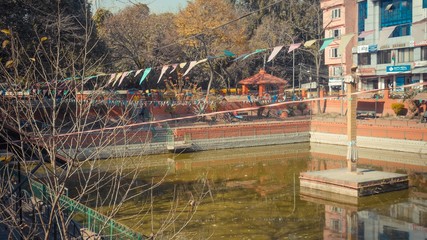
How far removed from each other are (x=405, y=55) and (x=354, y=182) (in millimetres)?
28976

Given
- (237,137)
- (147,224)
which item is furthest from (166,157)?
(147,224)

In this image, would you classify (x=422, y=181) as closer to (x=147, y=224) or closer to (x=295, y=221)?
(x=295, y=221)

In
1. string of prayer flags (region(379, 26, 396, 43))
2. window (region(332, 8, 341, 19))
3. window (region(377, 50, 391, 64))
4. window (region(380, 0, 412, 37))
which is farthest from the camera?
window (region(332, 8, 341, 19))

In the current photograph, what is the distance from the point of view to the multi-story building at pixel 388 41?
44.9 meters

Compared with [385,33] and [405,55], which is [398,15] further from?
[405,55]

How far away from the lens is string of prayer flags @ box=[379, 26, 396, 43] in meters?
45.9

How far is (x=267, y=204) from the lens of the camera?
1981 centimetres

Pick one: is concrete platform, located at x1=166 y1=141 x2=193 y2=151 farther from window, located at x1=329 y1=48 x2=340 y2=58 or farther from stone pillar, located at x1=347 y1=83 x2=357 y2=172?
window, located at x1=329 y1=48 x2=340 y2=58

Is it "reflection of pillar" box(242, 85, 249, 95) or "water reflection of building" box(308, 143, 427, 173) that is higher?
"reflection of pillar" box(242, 85, 249, 95)

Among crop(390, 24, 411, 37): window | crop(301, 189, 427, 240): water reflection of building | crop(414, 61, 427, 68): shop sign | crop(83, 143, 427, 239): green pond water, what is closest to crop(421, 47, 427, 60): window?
crop(414, 61, 427, 68): shop sign

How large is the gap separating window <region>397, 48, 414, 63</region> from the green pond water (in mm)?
16464

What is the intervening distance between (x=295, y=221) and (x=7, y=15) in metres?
13.8

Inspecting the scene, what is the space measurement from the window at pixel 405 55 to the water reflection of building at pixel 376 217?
1073 inches

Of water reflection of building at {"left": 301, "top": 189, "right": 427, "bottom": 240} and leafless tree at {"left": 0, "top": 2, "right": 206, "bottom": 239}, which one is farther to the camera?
water reflection of building at {"left": 301, "top": 189, "right": 427, "bottom": 240}
